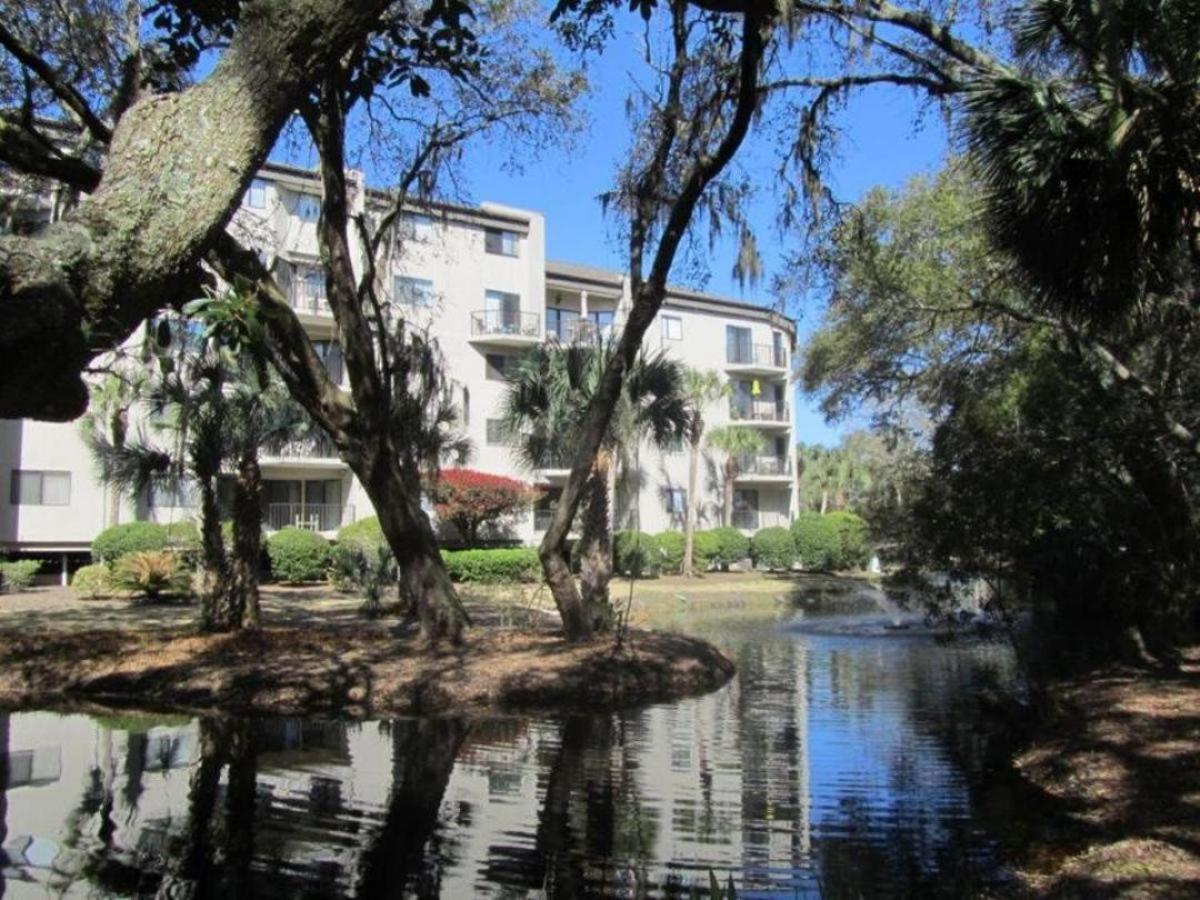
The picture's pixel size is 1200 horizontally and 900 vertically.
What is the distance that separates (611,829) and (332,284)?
1120cm

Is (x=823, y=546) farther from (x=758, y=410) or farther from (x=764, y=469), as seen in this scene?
(x=758, y=410)

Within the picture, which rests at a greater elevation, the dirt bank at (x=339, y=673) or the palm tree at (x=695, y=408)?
the palm tree at (x=695, y=408)

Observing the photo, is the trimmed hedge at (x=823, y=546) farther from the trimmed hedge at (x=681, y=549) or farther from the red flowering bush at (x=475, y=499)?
the red flowering bush at (x=475, y=499)

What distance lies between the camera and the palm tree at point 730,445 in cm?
5078

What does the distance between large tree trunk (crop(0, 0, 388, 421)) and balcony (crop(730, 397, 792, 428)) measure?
4927 cm

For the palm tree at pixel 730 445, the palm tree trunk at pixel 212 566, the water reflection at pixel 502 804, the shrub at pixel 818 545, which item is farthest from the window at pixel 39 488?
the shrub at pixel 818 545

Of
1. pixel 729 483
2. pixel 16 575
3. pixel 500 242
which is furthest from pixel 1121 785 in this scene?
pixel 729 483

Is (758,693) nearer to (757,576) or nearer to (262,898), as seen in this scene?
(262,898)

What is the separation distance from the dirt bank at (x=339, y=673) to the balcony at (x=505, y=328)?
88.9 feet

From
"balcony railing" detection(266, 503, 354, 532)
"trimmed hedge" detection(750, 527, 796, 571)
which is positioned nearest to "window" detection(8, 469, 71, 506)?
"balcony railing" detection(266, 503, 354, 532)

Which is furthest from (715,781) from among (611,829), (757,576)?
(757,576)

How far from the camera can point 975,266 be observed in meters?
17.1

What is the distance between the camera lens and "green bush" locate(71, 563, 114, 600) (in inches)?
1085

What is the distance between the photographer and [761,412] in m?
54.2
